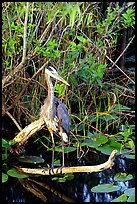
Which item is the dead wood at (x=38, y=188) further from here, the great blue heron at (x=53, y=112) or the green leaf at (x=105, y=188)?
the great blue heron at (x=53, y=112)

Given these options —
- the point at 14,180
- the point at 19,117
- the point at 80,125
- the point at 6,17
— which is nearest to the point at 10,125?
the point at 19,117

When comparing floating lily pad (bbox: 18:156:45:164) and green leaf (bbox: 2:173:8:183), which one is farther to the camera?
floating lily pad (bbox: 18:156:45:164)

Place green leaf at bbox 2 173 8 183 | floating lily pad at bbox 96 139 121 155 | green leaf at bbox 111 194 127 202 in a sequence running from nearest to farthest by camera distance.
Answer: green leaf at bbox 111 194 127 202, green leaf at bbox 2 173 8 183, floating lily pad at bbox 96 139 121 155

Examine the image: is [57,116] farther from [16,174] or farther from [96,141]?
[96,141]

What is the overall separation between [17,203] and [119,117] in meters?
1.32

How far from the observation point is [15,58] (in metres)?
3.29

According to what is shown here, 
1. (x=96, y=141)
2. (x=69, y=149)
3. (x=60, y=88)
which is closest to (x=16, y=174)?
(x=69, y=149)

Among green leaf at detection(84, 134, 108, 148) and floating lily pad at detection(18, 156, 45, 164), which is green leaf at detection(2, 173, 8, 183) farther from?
green leaf at detection(84, 134, 108, 148)

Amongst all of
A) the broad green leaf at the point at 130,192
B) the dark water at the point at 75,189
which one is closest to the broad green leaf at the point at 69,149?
the dark water at the point at 75,189

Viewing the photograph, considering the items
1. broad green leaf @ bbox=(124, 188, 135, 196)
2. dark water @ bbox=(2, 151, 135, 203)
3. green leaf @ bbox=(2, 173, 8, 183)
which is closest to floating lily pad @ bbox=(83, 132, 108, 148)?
dark water @ bbox=(2, 151, 135, 203)

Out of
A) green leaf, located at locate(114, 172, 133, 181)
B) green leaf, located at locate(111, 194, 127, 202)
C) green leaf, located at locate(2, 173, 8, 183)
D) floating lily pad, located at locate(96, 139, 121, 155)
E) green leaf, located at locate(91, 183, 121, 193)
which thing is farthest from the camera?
floating lily pad, located at locate(96, 139, 121, 155)

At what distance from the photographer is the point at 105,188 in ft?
8.50

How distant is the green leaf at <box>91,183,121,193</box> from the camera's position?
257 cm

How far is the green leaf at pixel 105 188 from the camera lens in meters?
2.57
